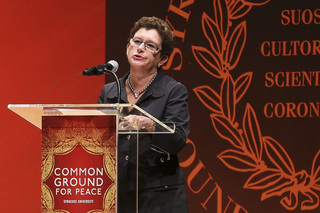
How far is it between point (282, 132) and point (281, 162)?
22 cm

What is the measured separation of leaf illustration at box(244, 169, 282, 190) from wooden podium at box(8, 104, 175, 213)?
2281 mm

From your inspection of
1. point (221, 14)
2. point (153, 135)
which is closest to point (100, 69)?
point (153, 135)

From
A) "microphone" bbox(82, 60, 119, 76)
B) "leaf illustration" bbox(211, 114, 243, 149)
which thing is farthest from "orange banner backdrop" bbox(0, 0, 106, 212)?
"microphone" bbox(82, 60, 119, 76)

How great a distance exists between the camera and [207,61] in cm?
377

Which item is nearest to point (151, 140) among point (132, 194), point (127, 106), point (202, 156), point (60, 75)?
point (132, 194)

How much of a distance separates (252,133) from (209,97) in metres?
0.41

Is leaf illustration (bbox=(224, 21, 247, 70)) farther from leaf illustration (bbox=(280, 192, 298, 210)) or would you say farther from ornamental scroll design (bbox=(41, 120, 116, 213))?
ornamental scroll design (bbox=(41, 120, 116, 213))

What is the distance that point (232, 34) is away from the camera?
375cm

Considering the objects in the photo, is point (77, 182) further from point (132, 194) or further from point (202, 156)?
point (202, 156)

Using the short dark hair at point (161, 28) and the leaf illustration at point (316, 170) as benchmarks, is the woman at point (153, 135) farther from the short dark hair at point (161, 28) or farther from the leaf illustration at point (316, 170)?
the leaf illustration at point (316, 170)

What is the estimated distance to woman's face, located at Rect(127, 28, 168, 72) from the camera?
2254mm

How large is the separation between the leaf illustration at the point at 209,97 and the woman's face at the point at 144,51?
146cm

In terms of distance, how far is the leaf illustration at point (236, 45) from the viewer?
3.73 meters

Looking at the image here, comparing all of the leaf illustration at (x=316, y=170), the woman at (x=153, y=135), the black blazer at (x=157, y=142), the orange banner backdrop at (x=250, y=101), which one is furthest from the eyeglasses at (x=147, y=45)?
the leaf illustration at (x=316, y=170)
